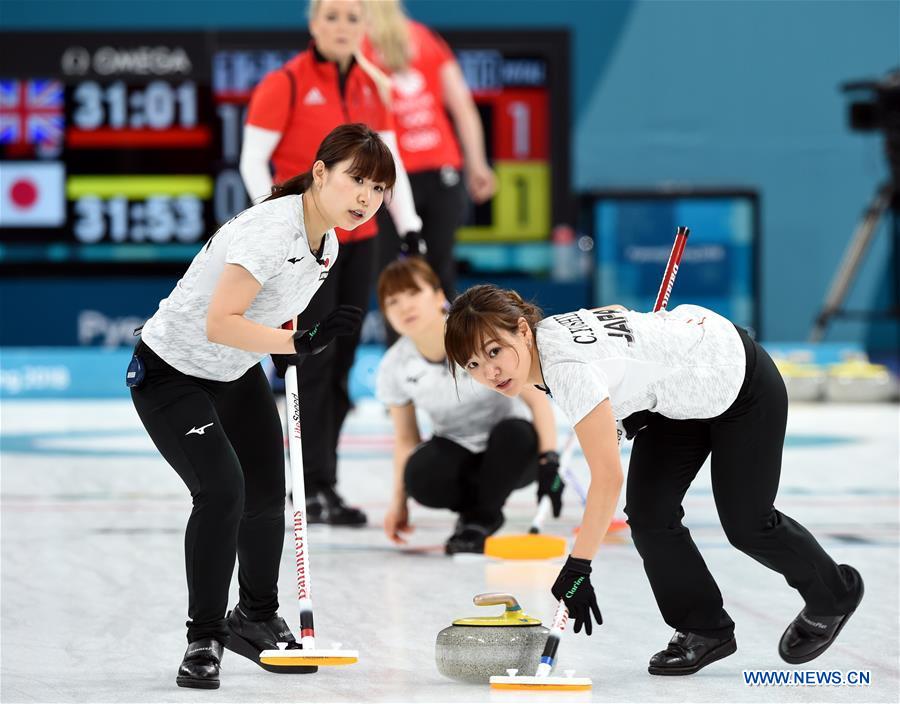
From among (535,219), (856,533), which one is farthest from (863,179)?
(856,533)

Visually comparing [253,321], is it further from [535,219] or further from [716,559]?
[535,219]

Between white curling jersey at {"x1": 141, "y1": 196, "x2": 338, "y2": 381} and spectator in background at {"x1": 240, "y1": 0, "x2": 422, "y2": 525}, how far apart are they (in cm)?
130

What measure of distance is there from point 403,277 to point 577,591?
4.90 feet

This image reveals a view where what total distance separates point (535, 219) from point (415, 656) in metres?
6.08

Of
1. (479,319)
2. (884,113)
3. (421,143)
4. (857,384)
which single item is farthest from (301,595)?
(884,113)

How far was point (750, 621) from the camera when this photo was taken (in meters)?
2.88

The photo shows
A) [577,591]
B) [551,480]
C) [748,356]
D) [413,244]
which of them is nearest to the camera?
[577,591]

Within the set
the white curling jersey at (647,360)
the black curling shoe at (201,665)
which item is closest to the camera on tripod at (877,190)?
the white curling jersey at (647,360)

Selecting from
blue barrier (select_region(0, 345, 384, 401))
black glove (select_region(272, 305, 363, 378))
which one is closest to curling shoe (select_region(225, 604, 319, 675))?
black glove (select_region(272, 305, 363, 378))

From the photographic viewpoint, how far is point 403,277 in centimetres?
359

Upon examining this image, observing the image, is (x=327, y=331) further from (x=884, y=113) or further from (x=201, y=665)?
(x=884, y=113)

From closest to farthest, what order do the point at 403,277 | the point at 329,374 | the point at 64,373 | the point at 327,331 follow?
the point at 327,331, the point at 403,277, the point at 329,374, the point at 64,373

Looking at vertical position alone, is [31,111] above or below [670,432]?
above

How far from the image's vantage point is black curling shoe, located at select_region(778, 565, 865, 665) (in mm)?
2453
